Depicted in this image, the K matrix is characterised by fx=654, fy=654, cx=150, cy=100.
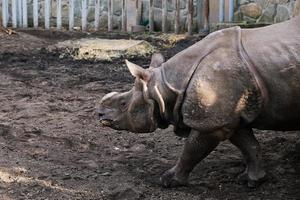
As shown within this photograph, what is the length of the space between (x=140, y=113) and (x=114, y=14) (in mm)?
7007

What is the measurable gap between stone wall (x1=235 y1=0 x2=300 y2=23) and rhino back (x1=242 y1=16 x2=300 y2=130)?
5227 millimetres

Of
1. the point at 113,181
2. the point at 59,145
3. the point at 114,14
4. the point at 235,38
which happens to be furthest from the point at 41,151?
the point at 114,14

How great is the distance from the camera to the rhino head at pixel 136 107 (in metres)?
3.94

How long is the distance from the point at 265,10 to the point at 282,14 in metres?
0.36

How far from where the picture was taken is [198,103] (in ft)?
12.3

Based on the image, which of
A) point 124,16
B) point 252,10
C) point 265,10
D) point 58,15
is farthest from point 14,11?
point 265,10

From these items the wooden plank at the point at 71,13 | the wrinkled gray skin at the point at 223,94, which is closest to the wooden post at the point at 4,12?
the wooden plank at the point at 71,13

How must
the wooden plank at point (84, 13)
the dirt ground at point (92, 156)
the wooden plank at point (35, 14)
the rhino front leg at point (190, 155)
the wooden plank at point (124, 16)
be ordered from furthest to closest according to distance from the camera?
the wooden plank at point (35, 14), the wooden plank at point (84, 13), the wooden plank at point (124, 16), the dirt ground at point (92, 156), the rhino front leg at point (190, 155)

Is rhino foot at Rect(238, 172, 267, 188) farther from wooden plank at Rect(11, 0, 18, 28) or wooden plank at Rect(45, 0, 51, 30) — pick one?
wooden plank at Rect(11, 0, 18, 28)

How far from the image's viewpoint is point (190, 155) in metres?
3.93

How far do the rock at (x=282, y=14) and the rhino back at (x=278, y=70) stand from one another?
5.31m

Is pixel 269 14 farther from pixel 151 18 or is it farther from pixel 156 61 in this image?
pixel 156 61

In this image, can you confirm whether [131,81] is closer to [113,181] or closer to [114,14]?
[113,181]

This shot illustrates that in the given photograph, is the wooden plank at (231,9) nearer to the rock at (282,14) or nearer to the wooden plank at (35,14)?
the rock at (282,14)
